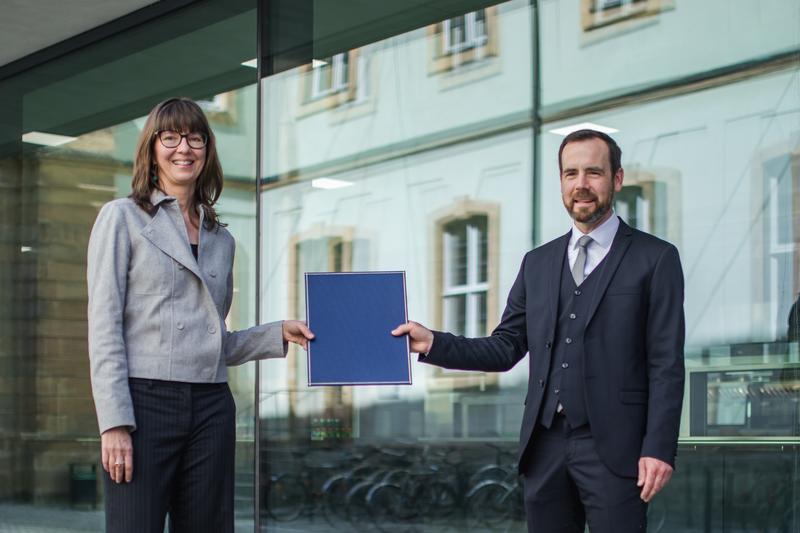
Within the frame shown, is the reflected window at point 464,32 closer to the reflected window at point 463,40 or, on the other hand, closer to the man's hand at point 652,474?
the reflected window at point 463,40

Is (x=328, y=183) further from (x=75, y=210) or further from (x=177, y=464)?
(x=177, y=464)

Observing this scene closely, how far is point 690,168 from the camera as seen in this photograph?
15.6ft

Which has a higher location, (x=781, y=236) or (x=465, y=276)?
(x=781, y=236)

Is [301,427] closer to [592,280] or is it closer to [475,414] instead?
[475,414]

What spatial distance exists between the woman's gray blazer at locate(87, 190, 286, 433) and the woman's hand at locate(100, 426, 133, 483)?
0.11ft

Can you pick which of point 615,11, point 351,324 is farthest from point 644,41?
point 351,324

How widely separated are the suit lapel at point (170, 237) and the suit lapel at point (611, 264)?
1024mm

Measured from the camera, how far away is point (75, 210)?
312 inches

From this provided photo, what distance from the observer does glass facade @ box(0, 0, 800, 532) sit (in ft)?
15.0

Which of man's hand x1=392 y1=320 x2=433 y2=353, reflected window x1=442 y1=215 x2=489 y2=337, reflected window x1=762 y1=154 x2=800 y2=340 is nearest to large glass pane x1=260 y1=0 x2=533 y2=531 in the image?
reflected window x1=442 y1=215 x2=489 y2=337

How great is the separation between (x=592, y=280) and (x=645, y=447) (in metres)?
0.46

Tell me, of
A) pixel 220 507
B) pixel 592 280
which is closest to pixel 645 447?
pixel 592 280

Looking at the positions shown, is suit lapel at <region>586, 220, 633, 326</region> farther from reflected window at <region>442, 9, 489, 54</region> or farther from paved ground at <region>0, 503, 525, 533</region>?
reflected window at <region>442, 9, 489, 54</region>

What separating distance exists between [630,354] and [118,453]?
1.31 m
